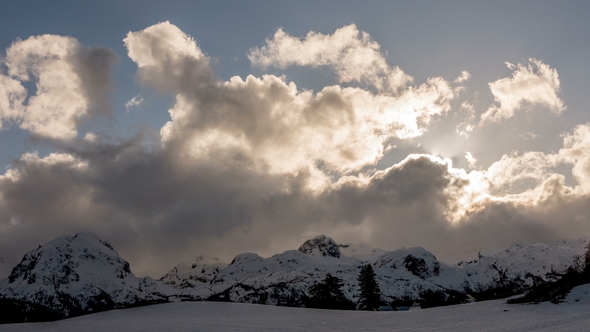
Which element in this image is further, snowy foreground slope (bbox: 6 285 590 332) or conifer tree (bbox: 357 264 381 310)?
conifer tree (bbox: 357 264 381 310)

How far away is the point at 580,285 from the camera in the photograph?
65.2 feet

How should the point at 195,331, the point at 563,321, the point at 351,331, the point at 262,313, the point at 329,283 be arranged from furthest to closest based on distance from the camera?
the point at 329,283, the point at 262,313, the point at 195,331, the point at 351,331, the point at 563,321

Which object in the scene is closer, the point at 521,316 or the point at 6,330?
the point at 521,316

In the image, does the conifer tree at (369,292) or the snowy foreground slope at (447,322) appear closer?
the snowy foreground slope at (447,322)

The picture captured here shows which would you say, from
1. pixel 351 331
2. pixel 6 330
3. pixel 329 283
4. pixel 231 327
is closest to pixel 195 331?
pixel 231 327

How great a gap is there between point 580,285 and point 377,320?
31.6 ft

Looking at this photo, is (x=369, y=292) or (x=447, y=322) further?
(x=369, y=292)

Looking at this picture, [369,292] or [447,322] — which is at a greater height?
[447,322]

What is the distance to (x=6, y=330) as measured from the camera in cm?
2497

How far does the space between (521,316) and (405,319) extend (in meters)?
5.46

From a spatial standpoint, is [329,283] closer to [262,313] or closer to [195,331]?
[262,313]

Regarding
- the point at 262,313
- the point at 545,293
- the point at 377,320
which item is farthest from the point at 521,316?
the point at 262,313

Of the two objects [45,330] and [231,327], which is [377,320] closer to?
[231,327]

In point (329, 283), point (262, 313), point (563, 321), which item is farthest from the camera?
point (329, 283)
